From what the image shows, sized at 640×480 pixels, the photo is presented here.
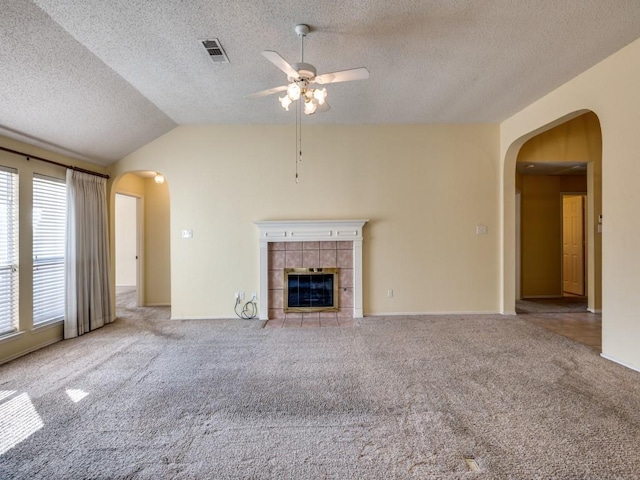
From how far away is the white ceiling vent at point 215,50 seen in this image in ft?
8.29

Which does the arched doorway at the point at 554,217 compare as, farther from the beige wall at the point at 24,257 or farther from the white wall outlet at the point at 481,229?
the beige wall at the point at 24,257

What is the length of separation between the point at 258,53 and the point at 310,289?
10.0 ft

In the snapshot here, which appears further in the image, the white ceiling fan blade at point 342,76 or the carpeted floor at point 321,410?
the white ceiling fan blade at point 342,76

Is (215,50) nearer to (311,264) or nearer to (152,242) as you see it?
(311,264)

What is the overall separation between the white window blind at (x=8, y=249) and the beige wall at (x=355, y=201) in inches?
57.2

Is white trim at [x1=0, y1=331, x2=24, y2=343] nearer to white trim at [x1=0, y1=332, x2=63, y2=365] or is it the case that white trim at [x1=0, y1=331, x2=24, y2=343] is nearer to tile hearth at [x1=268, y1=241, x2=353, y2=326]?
white trim at [x1=0, y1=332, x2=63, y2=365]

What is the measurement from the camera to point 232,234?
445cm

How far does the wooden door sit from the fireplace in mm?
5253

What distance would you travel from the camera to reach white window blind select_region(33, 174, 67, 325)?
3379 millimetres

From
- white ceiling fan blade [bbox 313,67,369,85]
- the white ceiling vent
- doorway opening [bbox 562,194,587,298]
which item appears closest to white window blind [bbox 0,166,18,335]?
the white ceiling vent

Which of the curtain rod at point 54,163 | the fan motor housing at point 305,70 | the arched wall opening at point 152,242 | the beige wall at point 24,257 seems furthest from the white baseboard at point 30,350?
the fan motor housing at point 305,70

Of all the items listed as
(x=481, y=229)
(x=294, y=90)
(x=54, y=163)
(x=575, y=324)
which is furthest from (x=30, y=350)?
(x=575, y=324)

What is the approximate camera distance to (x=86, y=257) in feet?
12.8

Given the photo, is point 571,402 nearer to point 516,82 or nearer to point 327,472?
point 327,472
